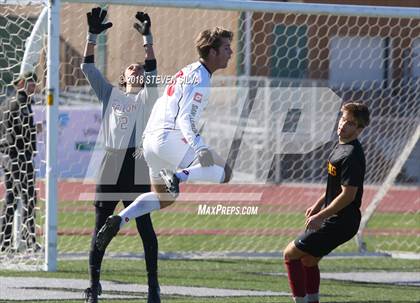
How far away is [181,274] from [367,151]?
727 cm

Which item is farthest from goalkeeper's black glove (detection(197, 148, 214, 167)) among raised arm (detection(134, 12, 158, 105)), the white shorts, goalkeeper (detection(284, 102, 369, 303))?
raised arm (detection(134, 12, 158, 105))

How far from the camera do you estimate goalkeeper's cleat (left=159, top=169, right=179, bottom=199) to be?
852 centimetres

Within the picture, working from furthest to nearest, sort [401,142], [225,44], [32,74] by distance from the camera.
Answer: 1. [401,142]
2. [32,74]
3. [225,44]

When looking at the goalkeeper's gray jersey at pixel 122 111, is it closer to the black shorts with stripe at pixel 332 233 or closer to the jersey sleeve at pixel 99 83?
the jersey sleeve at pixel 99 83

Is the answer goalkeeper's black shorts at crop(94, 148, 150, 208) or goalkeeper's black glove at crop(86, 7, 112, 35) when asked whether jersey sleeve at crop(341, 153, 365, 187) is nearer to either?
goalkeeper's black shorts at crop(94, 148, 150, 208)

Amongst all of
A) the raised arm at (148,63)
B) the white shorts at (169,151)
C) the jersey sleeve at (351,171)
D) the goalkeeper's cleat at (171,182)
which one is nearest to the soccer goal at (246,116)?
the raised arm at (148,63)

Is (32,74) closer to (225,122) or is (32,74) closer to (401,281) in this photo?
(401,281)

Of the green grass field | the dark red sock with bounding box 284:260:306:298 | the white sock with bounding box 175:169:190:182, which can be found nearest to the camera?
the dark red sock with bounding box 284:260:306:298

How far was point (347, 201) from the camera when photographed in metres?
8.02

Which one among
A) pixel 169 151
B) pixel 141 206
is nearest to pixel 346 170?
pixel 169 151

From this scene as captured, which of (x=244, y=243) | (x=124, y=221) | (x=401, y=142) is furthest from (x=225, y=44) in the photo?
(x=401, y=142)

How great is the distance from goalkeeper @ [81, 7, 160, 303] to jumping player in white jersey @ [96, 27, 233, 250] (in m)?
0.18

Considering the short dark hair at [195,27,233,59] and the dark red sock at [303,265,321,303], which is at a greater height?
the short dark hair at [195,27,233,59]

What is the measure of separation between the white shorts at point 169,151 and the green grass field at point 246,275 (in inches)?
51.9
